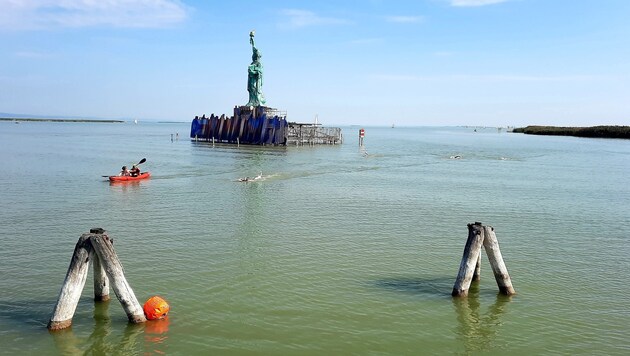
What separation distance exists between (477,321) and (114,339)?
8491 millimetres

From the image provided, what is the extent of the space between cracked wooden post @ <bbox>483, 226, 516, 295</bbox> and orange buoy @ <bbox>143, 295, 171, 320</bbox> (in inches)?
329

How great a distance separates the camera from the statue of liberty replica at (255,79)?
93.0 m

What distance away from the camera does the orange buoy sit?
1197 centimetres

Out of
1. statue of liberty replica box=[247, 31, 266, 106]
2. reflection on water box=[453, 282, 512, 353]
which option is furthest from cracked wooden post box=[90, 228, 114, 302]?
statue of liberty replica box=[247, 31, 266, 106]

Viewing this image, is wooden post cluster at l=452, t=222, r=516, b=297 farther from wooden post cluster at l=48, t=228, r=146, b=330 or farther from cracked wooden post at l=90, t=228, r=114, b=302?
cracked wooden post at l=90, t=228, r=114, b=302

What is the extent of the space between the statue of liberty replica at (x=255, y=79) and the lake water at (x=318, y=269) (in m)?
60.9

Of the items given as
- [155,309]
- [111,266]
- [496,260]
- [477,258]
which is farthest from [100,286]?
[496,260]

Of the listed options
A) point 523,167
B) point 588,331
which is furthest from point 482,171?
point 588,331

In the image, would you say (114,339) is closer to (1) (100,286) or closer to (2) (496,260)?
(1) (100,286)

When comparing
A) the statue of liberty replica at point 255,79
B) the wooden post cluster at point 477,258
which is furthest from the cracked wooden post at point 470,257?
the statue of liberty replica at point 255,79

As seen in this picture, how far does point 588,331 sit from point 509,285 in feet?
8.02

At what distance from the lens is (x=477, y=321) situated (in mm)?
12719

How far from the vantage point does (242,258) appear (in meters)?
17.5

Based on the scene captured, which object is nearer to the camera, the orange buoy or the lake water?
the lake water
